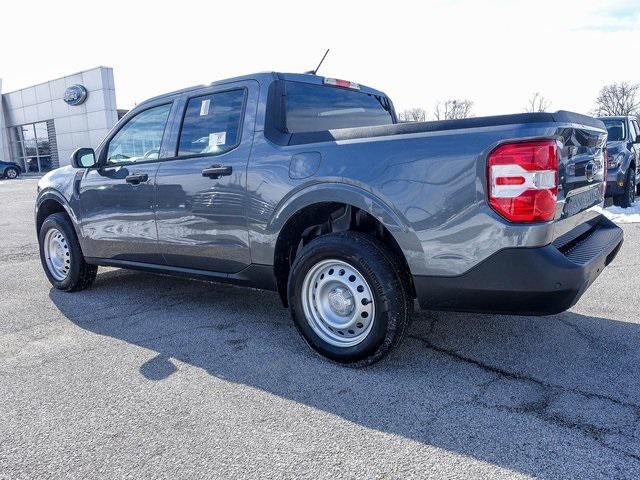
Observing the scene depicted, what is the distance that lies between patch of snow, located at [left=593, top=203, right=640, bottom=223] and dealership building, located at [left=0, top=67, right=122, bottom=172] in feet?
99.6

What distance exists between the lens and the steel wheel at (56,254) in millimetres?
5250

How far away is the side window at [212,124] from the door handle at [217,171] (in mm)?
138

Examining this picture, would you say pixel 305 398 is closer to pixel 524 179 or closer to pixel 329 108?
pixel 524 179

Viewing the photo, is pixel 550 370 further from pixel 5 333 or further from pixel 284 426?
pixel 5 333

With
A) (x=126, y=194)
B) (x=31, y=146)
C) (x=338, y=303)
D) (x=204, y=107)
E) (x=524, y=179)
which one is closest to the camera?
(x=524, y=179)

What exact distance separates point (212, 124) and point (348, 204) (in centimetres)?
146

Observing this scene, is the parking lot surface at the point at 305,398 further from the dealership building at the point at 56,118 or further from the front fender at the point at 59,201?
the dealership building at the point at 56,118

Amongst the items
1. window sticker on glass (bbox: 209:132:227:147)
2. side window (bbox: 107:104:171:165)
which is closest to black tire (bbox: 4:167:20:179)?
side window (bbox: 107:104:171:165)

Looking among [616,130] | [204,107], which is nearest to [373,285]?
[204,107]

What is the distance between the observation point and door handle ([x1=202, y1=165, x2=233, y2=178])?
11.9 feet

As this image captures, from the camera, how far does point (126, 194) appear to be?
14.5 feet

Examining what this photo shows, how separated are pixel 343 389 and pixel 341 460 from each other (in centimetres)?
68

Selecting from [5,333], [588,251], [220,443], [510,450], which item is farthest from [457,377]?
[5,333]

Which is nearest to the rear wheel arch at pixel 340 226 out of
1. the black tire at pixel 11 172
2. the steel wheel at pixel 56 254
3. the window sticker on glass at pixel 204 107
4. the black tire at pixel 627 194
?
the window sticker on glass at pixel 204 107
